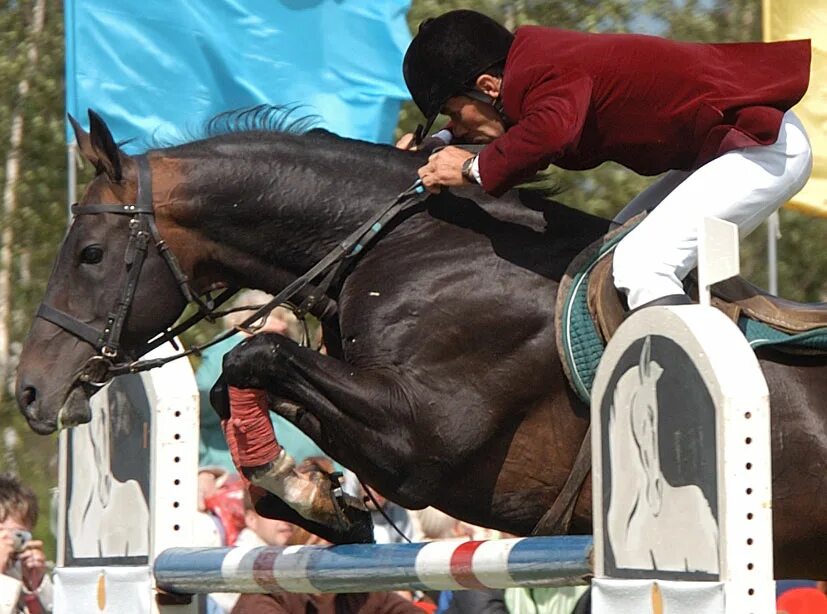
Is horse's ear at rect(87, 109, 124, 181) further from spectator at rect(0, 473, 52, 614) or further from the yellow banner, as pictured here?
the yellow banner

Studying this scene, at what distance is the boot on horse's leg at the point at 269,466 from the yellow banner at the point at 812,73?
14.8 ft

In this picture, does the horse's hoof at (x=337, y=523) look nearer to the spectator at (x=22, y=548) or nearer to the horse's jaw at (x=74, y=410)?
the horse's jaw at (x=74, y=410)

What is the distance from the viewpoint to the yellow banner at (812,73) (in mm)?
8578

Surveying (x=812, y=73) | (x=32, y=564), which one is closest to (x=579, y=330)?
(x=32, y=564)

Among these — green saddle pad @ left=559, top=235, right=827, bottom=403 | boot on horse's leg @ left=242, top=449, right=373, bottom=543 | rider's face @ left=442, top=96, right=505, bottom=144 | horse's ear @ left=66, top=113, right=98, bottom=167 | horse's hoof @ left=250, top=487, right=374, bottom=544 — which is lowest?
horse's hoof @ left=250, top=487, right=374, bottom=544

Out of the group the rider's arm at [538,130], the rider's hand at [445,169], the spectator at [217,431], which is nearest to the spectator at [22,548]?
the spectator at [217,431]

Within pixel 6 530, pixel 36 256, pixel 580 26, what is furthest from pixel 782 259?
pixel 6 530

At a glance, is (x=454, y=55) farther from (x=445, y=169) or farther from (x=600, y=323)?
(x=600, y=323)

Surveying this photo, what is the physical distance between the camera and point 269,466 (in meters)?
4.43

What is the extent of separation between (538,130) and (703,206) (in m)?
0.51

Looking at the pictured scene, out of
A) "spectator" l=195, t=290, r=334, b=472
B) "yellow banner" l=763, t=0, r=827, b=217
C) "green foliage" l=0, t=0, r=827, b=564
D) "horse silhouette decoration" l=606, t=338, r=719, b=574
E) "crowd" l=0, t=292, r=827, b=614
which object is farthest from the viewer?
"green foliage" l=0, t=0, r=827, b=564

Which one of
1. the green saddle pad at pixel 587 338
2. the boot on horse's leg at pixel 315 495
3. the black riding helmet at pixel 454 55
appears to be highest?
the black riding helmet at pixel 454 55

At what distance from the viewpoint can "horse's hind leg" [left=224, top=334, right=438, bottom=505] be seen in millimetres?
4441

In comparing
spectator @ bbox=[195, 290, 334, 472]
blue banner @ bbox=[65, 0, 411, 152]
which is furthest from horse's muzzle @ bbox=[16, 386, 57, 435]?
blue banner @ bbox=[65, 0, 411, 152]
